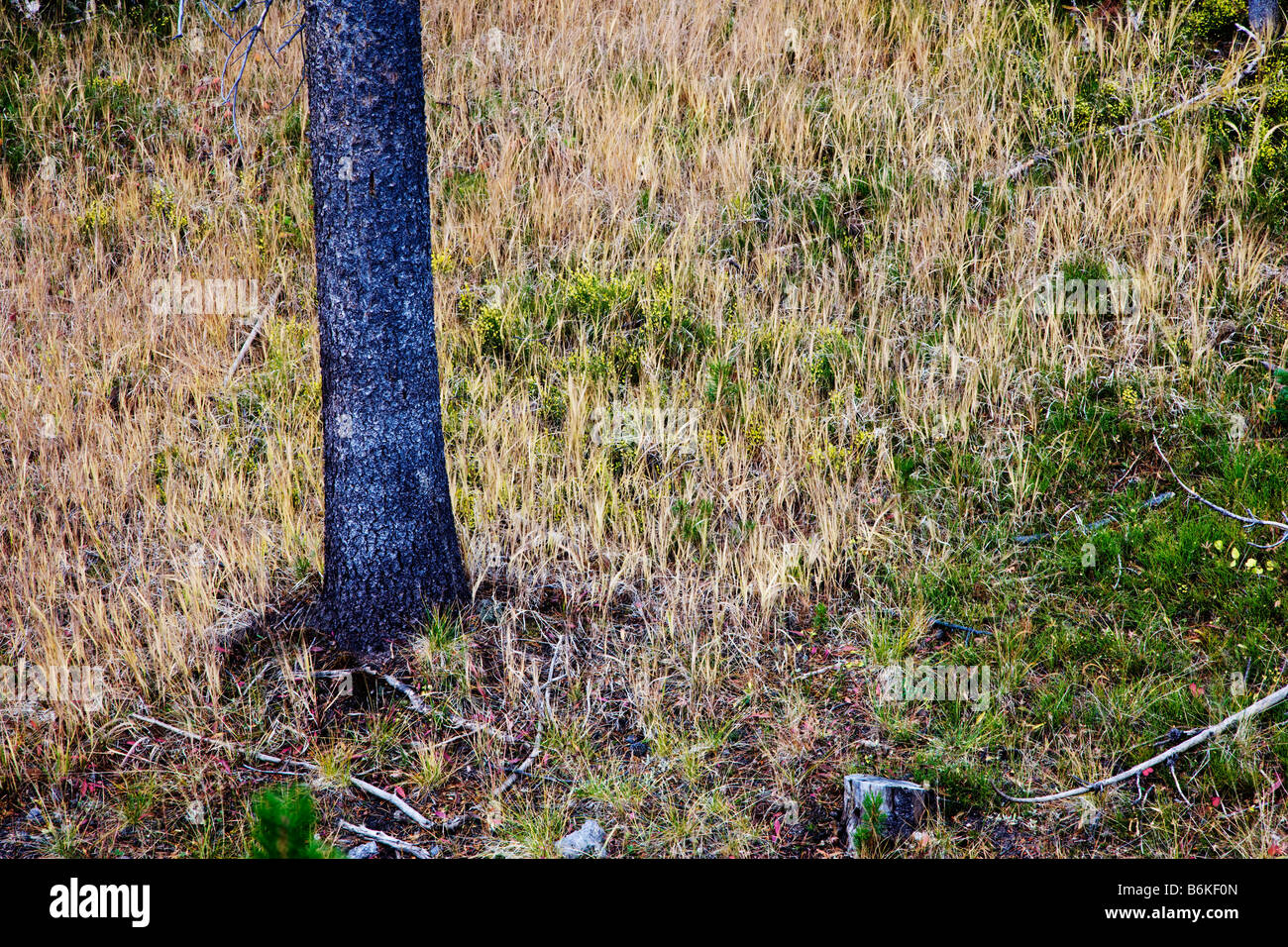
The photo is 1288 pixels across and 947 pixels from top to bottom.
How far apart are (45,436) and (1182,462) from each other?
658cm

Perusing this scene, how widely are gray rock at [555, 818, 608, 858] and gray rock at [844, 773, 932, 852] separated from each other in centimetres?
98

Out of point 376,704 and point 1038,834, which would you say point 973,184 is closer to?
point 1038,834

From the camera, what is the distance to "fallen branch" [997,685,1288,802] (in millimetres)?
3738

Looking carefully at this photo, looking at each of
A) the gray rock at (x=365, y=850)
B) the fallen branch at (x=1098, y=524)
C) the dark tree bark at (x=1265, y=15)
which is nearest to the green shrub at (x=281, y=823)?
the gray rock at (x=365, y=850)

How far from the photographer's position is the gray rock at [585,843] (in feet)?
12.1

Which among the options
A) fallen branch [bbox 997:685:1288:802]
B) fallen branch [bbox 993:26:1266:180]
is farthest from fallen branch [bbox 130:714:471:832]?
fallen branch [bbox 993:26:1266:180]

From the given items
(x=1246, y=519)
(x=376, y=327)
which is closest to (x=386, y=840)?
(x=376, y=327)

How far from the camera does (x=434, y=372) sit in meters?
4.56

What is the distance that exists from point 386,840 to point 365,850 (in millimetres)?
97

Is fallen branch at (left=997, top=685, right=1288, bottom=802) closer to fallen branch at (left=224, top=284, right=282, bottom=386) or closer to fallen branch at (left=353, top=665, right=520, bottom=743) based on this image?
fallen branch at (left=353, top=665, right=520, bottom=743)

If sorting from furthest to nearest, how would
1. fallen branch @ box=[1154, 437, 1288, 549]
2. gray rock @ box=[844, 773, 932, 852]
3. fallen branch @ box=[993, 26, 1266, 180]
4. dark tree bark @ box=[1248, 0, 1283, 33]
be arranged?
→ 1. dark tree bark @ box=[1248, 0, 1283, 33]
2. fallen branch @ box=[993, 26, 1266, 180]
3. fallen branch @ box=[1154, 437, 1288, 549]
4. gray rock @ box=[844, 773, 932, 852]

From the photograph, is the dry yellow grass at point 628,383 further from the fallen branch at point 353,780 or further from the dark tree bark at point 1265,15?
the dark tree bark at point 1265,15

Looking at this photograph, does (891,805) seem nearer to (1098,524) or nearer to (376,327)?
(1098,524)
